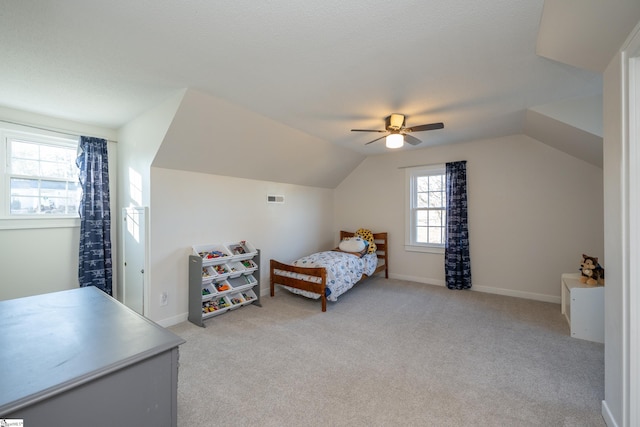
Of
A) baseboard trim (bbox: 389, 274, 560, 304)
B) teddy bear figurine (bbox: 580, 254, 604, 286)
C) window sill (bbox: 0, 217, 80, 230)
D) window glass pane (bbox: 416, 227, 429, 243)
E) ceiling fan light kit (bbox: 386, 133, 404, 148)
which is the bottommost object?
baseboard trim (bbox: 389, 274, 560, 304)

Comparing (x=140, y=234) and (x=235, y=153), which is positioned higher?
(x=235, y=153)

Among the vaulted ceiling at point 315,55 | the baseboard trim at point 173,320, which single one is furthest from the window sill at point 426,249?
the baseboard trim at point 173,320

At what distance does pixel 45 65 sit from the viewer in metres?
2.07

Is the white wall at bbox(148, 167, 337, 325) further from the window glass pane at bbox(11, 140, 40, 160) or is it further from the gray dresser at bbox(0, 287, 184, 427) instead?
the gray dresser at bbox(0, 287, 184, 427)

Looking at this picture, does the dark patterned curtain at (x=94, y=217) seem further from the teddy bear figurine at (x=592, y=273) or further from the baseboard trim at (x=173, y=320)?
the teddy bear figurine at (x=592, y=273)

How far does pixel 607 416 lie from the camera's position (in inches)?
64.9

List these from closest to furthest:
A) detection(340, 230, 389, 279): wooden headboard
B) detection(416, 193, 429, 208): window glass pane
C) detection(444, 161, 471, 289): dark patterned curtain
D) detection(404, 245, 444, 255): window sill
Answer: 1. detection(444, 161, 471, 289): dark patterned curtain
2. detection(404, 245, 444, 255): window sill
3. detection(416, 193, 429, 208): window glass pane
4. detection(340, 230, 389, 279): wooden headboard

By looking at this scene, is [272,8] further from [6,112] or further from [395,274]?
[395,274]

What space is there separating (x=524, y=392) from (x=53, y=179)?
17.2 ft

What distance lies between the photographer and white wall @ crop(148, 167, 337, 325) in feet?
10.0

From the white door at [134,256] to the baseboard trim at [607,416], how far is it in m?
4.00

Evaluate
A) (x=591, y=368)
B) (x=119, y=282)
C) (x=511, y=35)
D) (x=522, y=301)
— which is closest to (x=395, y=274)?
(x=522, y=301)

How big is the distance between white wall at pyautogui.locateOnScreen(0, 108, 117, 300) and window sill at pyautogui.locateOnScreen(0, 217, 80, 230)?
4 centimetres

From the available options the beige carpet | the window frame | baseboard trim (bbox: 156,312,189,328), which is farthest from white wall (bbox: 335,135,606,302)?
the window frame
